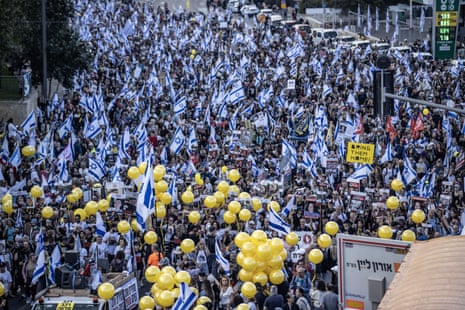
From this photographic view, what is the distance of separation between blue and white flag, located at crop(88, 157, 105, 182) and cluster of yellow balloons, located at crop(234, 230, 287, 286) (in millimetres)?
8116

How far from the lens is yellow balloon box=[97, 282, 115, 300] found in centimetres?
1639

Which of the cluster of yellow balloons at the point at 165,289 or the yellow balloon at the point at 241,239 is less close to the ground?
the yellow balloon at the point at 241,239

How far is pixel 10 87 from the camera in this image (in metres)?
38.4

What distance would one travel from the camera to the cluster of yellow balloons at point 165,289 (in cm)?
1585

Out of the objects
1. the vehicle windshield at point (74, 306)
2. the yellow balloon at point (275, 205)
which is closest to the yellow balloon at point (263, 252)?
the vehicle windshield at point (74, 306)

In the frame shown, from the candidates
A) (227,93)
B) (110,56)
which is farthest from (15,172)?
(110,56)

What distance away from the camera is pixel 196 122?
100 feet

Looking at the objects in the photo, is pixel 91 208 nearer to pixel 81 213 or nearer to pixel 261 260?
pixel 81 213

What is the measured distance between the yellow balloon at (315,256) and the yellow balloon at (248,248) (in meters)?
1.20

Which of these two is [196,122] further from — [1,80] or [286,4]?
[286,4]

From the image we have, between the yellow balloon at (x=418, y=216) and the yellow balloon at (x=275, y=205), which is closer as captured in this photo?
the yellow balloon at (x=418, y=216)

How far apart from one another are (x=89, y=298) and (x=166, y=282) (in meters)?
1.28

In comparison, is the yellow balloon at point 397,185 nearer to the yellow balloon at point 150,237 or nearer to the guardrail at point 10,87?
the yellow balloon at point 150,237

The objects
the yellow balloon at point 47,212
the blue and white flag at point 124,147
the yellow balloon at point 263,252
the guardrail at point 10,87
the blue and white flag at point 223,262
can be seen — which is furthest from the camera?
the guardrail at point 10,87
